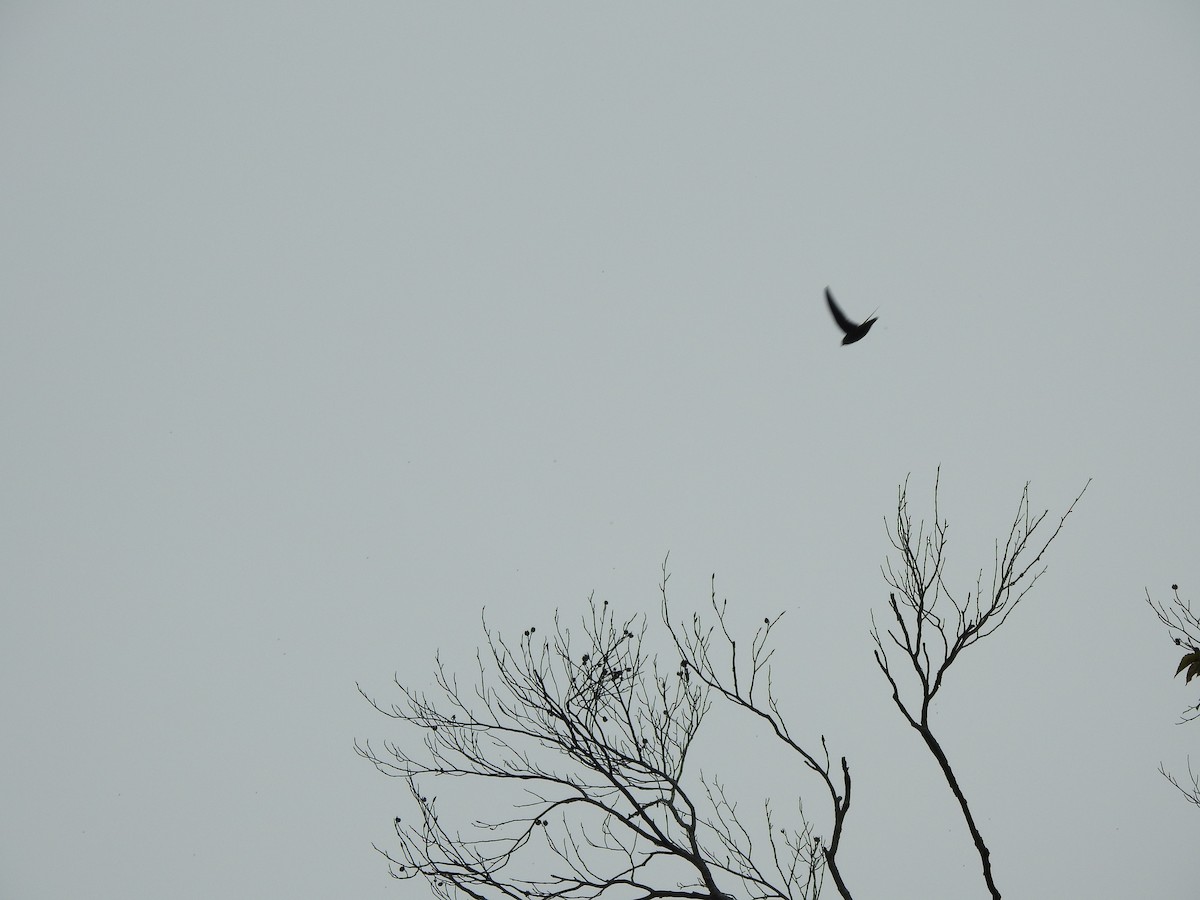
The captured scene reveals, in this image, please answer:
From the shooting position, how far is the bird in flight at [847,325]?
5.34 metres

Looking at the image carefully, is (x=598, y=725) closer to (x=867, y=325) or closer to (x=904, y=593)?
(x=904, y=593)

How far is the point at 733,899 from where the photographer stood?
17.6 ft

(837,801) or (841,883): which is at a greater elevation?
(837,801)

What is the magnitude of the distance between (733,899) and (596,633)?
210 centimetres

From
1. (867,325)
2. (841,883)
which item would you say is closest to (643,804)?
(841,883)

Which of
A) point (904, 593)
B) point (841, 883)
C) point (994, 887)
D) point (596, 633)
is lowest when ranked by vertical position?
point (994, 887)

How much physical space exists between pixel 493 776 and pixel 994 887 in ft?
11.7

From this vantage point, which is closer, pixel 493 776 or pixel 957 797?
pixel 957 797

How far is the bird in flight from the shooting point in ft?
17.5

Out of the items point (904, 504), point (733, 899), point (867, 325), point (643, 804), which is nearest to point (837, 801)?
point (733, 899)

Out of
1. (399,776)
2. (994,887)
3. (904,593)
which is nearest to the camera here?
(994,887)

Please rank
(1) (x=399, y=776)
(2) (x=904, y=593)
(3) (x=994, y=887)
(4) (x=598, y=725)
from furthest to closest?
(1) (x=399, y=776), (4) (x=598, y=725), (2) (x=904, y=593), (3) (x=994, y=887)

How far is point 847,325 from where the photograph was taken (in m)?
5.48

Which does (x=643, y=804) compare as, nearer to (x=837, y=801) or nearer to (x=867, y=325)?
(x=837, y=801)
